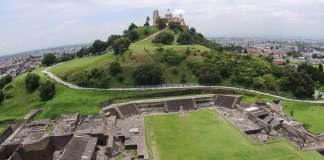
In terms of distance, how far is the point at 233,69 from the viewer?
190ft

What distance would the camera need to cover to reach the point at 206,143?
34.2m

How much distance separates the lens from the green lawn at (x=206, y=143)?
3081 cm

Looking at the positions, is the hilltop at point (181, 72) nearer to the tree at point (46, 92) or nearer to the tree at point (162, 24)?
the tree at point (46, 92)

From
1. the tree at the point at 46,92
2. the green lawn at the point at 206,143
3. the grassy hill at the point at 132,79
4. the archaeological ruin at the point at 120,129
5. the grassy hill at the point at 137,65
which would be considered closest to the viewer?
the green lawn at the point at 206,143

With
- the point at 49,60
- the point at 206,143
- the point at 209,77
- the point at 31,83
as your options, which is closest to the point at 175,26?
the point at 49,60

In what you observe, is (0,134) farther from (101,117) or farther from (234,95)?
(234,95)

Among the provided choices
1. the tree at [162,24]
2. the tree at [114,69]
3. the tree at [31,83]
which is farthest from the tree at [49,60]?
the tree at [162,24]

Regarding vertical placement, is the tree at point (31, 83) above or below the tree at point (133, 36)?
below

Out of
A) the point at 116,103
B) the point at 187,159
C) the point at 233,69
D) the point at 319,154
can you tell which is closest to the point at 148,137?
the point at 187,159

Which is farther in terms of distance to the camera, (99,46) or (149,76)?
(99,46)

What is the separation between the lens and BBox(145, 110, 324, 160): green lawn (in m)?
30.8

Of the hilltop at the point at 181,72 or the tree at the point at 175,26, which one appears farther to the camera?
the tree at the point at 175,26

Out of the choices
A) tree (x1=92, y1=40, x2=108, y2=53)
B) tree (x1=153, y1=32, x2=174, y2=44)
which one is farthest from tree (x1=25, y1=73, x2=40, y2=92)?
tree (x1=153, y1=32, x2=174, y2=44)

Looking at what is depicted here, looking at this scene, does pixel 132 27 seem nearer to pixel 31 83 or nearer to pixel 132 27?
pixel 132 27
